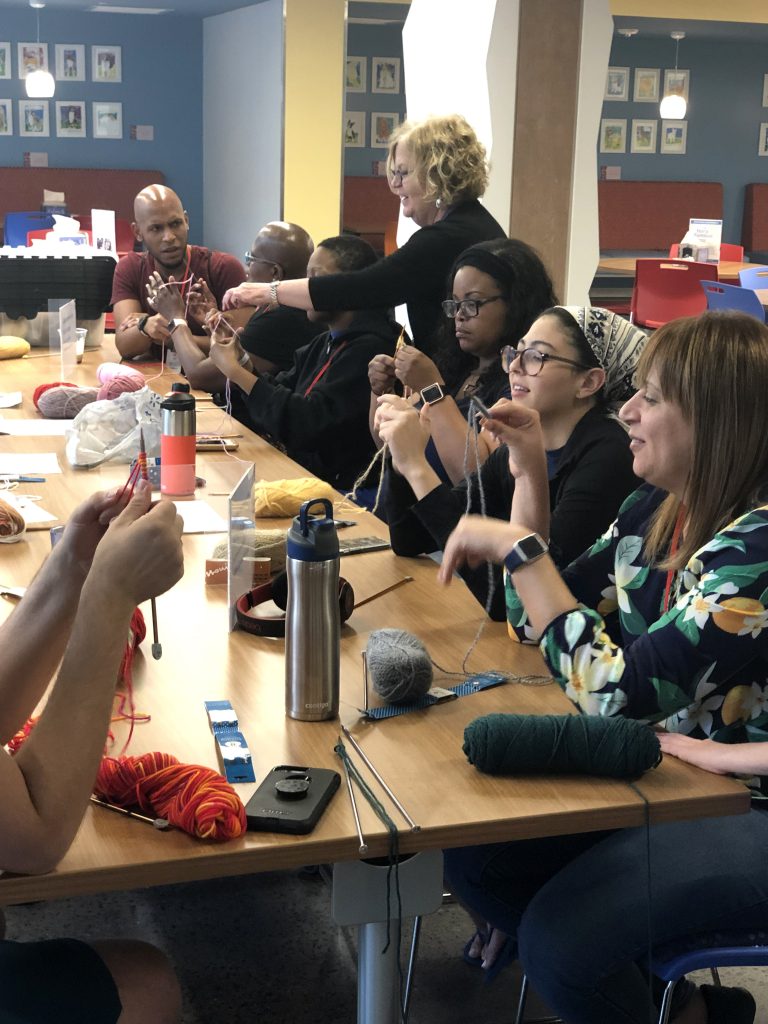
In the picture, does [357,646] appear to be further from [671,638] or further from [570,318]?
[570,318]

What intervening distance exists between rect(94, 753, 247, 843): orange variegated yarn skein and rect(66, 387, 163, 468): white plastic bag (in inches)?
65.2

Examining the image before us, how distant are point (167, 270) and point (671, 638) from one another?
3766 mm

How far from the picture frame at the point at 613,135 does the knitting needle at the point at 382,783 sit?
10.1 metres

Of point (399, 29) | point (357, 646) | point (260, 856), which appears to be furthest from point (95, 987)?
point (399, 29)

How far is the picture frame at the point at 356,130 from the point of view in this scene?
1020 cm

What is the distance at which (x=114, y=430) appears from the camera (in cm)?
298

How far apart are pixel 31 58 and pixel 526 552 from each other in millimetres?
8776

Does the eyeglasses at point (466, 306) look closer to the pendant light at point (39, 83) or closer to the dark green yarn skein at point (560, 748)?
the dark green yarn skein at point (560, 748)

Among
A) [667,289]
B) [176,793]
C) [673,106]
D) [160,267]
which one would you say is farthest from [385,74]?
[176,793]

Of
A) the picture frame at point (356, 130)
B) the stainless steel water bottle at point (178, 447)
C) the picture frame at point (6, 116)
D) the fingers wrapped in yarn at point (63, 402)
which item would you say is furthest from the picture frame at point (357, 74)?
the stainless steel water bottle at point (178, 447)

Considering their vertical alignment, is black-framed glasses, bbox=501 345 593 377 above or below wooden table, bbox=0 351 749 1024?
above

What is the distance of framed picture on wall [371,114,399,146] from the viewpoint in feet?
33.6

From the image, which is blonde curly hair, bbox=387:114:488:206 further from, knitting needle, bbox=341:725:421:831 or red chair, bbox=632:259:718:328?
red chair, bbox=632:259:718:328

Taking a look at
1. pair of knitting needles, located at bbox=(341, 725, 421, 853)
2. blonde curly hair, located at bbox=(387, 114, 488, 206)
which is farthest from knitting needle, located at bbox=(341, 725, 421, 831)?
blonde curly hair, located at bbox=(387, 114, 488, 206)
